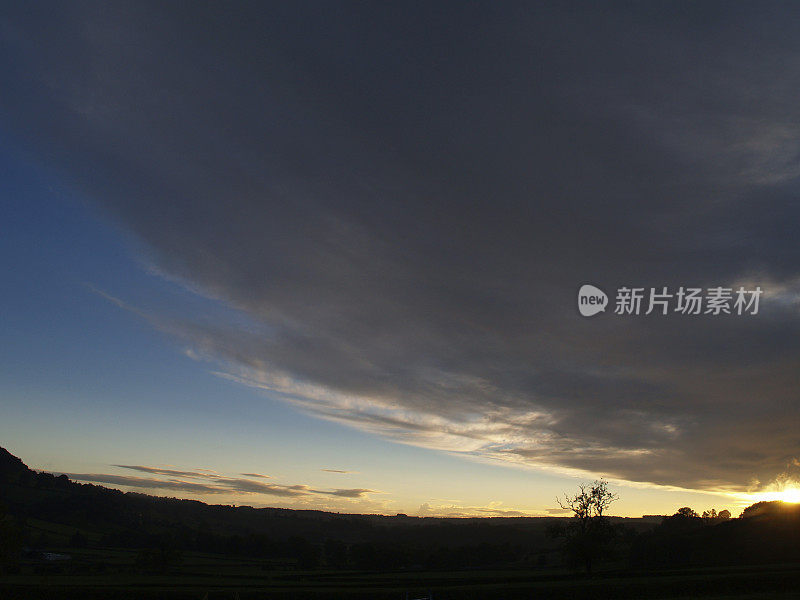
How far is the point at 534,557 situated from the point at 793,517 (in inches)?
3574

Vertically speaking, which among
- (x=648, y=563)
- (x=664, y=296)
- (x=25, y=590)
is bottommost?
(x=25, y=590)

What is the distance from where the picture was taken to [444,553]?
17888 cm

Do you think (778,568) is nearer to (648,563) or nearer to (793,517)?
(648,563)

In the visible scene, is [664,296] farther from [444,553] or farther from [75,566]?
[75,566]

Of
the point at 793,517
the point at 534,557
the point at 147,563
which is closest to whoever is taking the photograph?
the point at 793,517

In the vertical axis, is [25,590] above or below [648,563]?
below

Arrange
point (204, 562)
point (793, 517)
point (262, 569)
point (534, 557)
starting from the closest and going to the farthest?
1. point (793, 517)
2. point (262, 569)
3. point (204, 562)
4. point (534, 557)

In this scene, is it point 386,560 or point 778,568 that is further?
point 386,560

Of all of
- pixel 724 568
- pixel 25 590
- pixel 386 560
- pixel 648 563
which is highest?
pixel 724 568

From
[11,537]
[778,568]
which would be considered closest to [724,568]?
[778,568]

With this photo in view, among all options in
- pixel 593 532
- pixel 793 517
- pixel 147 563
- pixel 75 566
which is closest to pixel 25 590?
pixel 147 563

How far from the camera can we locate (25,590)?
3563 inches

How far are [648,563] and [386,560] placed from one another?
3226 inches

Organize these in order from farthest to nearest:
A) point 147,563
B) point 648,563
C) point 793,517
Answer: point 147,563 < point 793,517 < point 648,563
